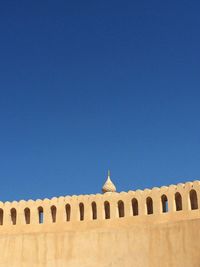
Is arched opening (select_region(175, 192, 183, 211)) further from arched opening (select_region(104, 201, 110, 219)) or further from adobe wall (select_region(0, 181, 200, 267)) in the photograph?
→ arched opening (select_region(104, 201, 110, 219))

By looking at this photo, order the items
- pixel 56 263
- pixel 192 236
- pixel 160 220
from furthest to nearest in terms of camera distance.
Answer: pixel 160 220, pixel 56 263, pixel 192 236

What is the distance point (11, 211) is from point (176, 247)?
9.93m

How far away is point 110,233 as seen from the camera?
18.3 metres

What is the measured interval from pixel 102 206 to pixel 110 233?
509 centimetres

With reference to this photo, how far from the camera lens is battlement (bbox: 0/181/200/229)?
872 inches

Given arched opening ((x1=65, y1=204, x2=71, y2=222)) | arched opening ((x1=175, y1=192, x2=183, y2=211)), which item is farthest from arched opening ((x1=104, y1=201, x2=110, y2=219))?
arched opening ((x1=175, y1=192, x2=183, y2=211))

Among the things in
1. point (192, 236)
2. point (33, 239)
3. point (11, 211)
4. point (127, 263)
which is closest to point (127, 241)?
point (127, 263)

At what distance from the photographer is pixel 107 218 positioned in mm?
23328

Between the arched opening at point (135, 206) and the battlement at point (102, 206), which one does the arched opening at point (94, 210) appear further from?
the arched opening at point (135, 206)

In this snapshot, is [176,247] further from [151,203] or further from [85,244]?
[151,203]

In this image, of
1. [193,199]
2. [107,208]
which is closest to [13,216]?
[107,208]

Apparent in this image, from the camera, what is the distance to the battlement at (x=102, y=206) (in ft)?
72.6

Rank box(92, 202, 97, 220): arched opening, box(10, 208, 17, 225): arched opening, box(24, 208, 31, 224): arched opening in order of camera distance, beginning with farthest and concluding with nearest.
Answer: box(10, 208, 17, 225): arched opening < box(24, 208, 31, 224): arched opening < box(92, 202, 97, 220): arched opening

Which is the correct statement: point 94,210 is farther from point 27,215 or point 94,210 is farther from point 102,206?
point 27,215
